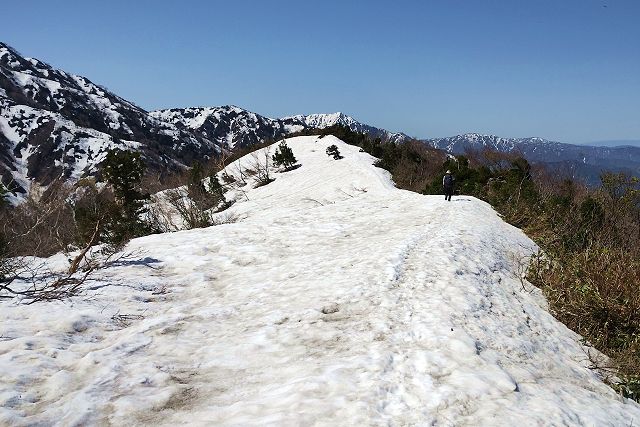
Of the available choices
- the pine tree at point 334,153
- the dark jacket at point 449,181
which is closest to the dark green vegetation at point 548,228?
the dark jacket at point 449,181

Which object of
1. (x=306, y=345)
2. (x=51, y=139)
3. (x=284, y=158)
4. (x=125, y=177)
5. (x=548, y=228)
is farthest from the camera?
(x=51, y=139)

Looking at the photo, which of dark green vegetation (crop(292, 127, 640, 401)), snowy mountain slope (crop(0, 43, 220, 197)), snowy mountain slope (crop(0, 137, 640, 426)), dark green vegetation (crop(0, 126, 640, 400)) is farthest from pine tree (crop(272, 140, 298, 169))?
snowy mountain slope (crop(0, 43, 220, 197))

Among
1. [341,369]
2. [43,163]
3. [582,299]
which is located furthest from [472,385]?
[43,163]

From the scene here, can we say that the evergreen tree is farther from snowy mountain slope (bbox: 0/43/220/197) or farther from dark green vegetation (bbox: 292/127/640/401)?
snowy mountain slope (bbox: 0/43/220/197)

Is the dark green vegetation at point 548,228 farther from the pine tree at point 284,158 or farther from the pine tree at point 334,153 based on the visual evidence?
the pine tree at point 284,158

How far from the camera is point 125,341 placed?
574 cm

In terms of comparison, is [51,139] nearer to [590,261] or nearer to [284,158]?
[284,158]

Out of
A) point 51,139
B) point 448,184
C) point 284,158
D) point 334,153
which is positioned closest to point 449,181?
point 448,184

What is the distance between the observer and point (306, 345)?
5520 mm

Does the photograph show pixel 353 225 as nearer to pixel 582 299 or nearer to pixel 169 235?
pixel 169 235

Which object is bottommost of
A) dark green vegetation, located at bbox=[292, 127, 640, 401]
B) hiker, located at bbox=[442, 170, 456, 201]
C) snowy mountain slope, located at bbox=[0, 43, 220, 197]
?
dark green vegetation, located at bbox=[292, 127, 640, 401]

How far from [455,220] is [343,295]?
8190 millimetres

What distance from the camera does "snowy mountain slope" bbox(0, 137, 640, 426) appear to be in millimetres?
4059

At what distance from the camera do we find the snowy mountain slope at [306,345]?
406 cm
